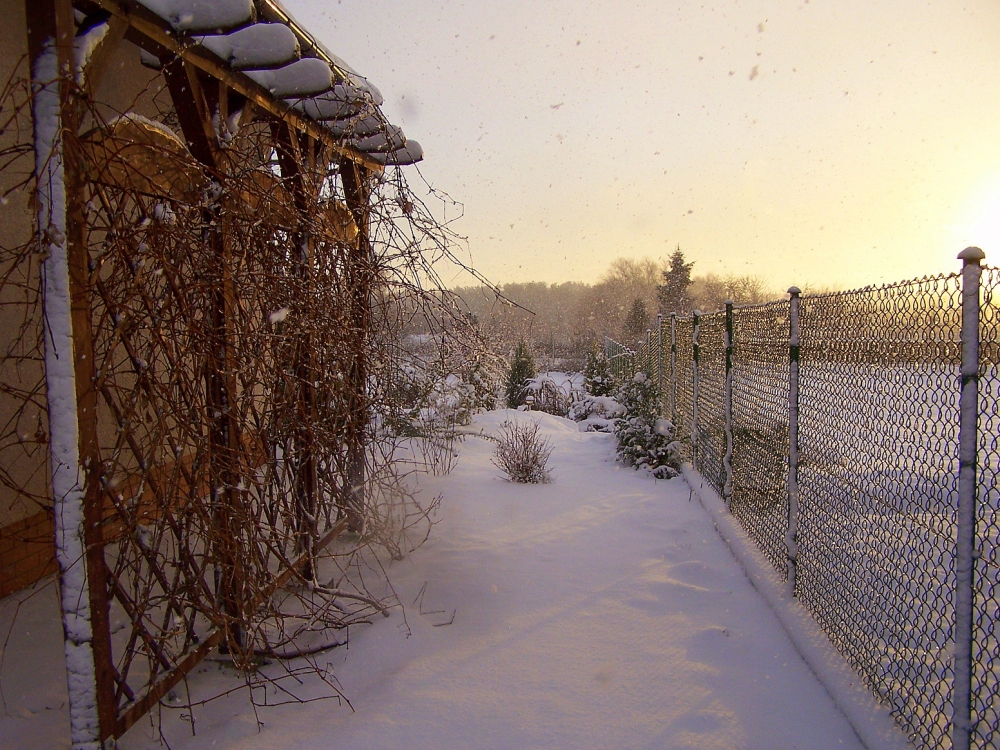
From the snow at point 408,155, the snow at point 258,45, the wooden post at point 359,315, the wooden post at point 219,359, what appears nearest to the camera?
the wooden post at point 219,359

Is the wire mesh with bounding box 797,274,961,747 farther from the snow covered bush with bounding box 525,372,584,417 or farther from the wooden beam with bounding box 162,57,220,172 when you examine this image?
the snow covered bush with bounding box 525,372,584,417

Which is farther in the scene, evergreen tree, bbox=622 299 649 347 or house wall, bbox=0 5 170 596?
evergreen tree, bbox=622 299 649 347

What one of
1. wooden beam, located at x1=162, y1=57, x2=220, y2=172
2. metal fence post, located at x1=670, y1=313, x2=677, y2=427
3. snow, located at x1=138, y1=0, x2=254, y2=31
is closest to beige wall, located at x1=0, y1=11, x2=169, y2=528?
wooden beam, located at x1=162, y1=57, x2=220, y2=172

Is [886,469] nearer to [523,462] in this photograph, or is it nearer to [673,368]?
[523,462]

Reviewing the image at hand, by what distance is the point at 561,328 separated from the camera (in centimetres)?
5666

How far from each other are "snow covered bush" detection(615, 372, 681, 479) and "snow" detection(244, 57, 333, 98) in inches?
238

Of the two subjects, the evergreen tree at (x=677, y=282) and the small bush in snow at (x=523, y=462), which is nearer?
the small bush in snow at (x=523, y=462)

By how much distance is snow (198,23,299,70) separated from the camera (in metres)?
2.70

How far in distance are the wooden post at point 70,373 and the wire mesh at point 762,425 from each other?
366 centimetres

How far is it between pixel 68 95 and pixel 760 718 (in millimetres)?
3531

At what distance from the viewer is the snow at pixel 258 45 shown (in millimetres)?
2701

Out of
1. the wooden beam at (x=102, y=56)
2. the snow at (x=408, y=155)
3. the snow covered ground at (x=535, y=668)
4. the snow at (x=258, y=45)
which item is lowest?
the snow covered ground at (x=535, y=668)

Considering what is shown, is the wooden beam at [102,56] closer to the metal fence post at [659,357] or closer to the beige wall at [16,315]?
the beige wall at [16,315]

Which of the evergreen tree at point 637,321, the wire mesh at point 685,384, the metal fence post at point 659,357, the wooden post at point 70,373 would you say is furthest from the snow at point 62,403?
the evergreen tree at point 637,321
